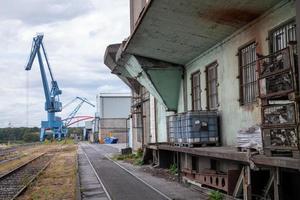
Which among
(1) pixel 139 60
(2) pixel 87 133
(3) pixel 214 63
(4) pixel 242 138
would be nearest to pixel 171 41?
(3) pixel 214 63

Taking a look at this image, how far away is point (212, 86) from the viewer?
47.5ft

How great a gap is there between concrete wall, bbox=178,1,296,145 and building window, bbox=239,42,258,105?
18 centimetres

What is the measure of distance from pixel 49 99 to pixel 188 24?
70588 millimetres

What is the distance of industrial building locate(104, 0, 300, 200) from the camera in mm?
7074

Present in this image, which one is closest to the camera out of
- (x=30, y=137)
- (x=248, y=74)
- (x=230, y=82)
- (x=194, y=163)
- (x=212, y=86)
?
(x=248, y=74)

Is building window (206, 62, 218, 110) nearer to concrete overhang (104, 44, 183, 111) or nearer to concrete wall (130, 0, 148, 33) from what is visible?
concrete overhang (104, 44, 183, 111)

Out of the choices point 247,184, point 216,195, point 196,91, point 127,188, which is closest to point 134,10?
point 196,91

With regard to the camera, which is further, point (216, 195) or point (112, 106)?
point (112, 106)

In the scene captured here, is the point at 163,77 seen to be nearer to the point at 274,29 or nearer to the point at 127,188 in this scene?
the point at 127,188

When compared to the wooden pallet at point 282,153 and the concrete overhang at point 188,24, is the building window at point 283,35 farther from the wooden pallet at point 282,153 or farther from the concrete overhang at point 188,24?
the wooden pallet at point 282,153

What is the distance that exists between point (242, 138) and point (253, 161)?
1.24 meters

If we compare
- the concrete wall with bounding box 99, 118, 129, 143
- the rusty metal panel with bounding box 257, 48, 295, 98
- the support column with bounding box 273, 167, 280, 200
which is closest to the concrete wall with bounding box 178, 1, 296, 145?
the rusty metal panel with bounding box 257, 48, 295, 98

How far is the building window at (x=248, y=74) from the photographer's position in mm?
11195

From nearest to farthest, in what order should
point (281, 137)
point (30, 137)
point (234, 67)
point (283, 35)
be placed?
1. point (281, 137)
2. point (283, 35)
3. point (234, 67)
4. point (30, 137)
